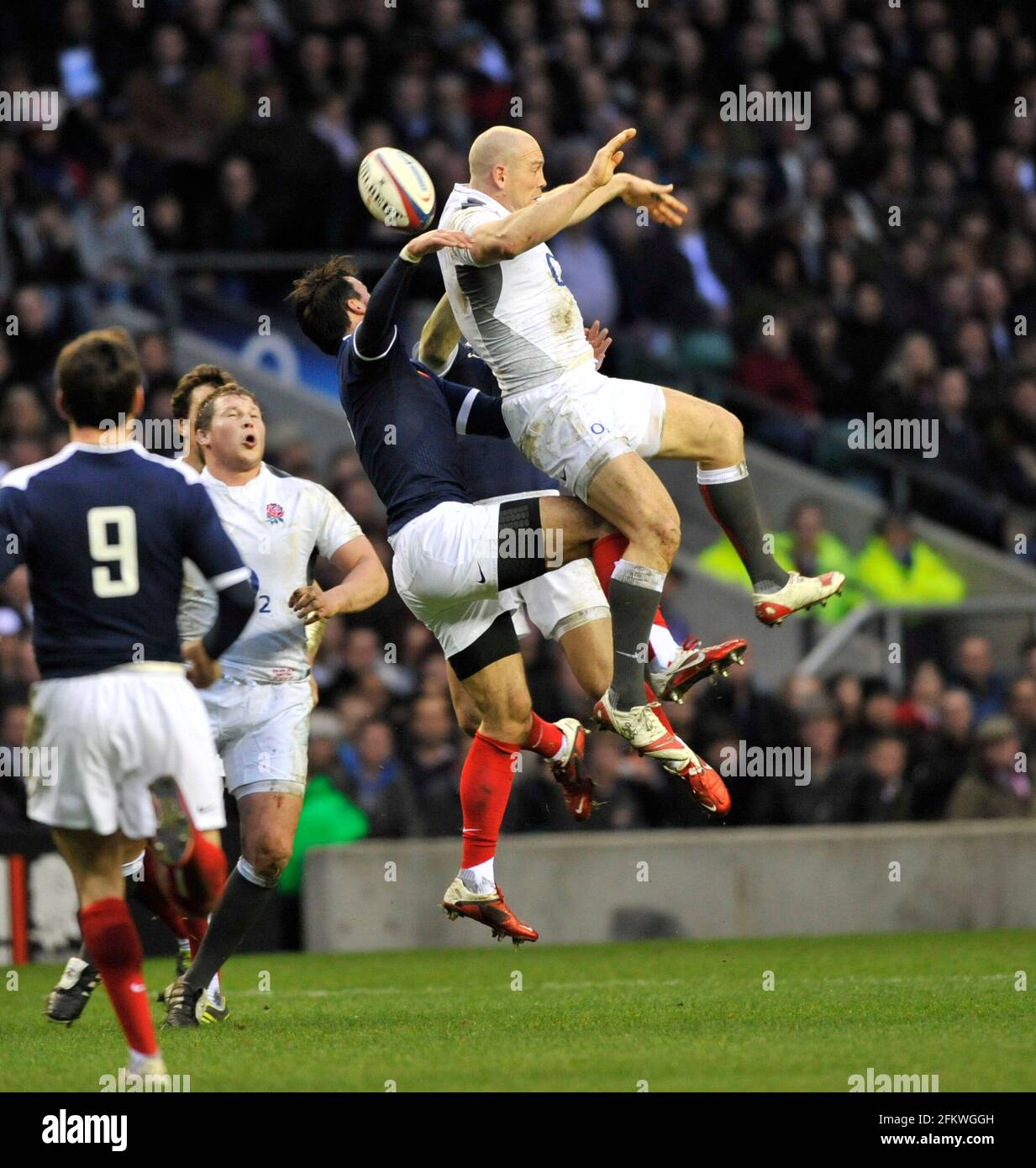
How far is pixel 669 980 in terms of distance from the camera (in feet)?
30.5

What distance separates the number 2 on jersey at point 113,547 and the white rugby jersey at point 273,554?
2.09 metres

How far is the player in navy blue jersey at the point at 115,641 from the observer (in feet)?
18.8

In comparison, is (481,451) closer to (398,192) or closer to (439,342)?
(439,342)

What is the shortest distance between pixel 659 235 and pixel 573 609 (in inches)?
328

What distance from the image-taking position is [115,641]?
18.9 feet

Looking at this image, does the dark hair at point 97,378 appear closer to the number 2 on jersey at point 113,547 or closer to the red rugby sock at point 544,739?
the number 2 on jersey at point 113,547

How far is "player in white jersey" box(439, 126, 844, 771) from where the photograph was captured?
7621mm

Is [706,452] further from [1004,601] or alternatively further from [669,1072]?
[1004,601]

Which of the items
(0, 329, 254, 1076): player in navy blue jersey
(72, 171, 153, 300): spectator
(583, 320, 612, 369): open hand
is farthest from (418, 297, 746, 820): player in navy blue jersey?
(72, 171, 153, 300): spectator

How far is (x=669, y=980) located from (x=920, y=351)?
823 cm

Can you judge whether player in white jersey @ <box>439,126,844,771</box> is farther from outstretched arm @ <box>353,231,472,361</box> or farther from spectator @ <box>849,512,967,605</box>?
spectator @ <box>849,512,967,605</box>

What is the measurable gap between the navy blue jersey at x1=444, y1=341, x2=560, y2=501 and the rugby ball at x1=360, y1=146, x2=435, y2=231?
2.06 ft

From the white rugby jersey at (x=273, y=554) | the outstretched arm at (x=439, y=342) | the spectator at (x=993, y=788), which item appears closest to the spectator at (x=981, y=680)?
the spectator at (x=993, y=788)

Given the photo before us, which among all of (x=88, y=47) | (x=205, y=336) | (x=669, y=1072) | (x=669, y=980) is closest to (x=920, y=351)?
(x=205, y=336)
